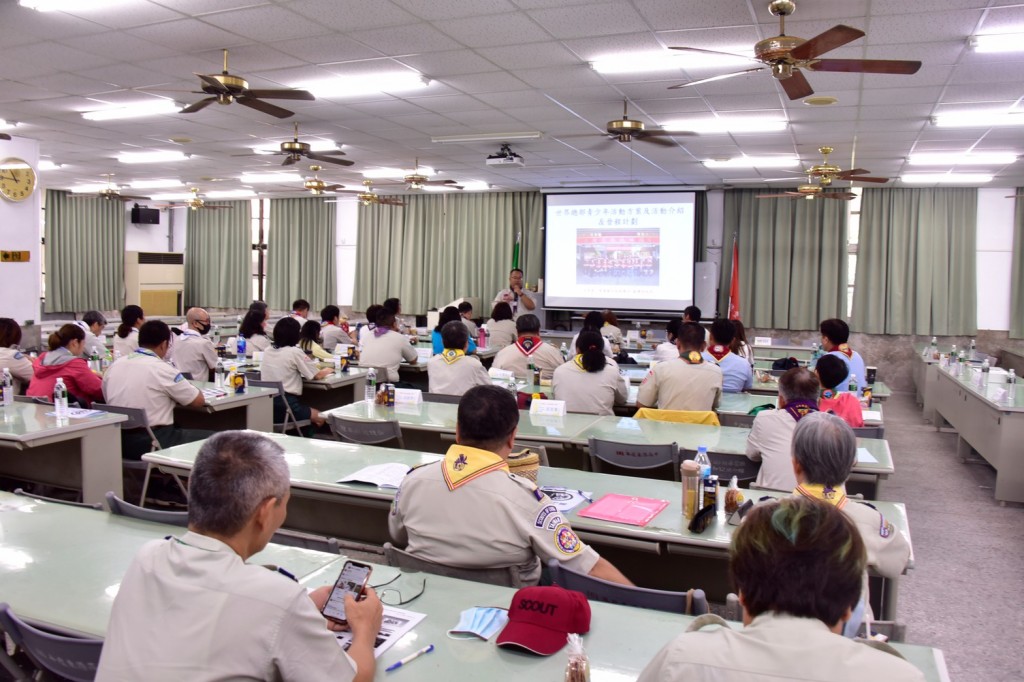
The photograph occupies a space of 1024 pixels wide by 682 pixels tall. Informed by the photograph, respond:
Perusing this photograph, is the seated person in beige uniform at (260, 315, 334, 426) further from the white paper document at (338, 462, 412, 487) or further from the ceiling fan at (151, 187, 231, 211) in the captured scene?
the ceiling fan at (151, 187, 231, 211)

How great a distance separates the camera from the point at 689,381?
501cm

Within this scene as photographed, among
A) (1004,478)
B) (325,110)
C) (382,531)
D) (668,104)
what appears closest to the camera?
(382,531)

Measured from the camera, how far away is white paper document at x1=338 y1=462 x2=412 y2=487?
3.19 metres

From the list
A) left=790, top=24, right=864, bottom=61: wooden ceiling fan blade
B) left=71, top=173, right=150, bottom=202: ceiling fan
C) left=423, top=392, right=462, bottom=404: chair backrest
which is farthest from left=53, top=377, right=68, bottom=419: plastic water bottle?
left=71, top=173, right=150, bottom=202: ceiling fan

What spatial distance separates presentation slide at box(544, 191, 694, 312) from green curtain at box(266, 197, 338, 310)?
5.02 m

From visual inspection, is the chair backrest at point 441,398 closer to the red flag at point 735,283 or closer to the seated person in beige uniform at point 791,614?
the seated person in beige uniform at point 791,614

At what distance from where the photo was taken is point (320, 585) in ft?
7.21

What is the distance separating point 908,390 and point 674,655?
11.7 m

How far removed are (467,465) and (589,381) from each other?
283 centimetres

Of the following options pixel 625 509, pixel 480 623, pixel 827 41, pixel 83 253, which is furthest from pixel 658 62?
pixel 83 253

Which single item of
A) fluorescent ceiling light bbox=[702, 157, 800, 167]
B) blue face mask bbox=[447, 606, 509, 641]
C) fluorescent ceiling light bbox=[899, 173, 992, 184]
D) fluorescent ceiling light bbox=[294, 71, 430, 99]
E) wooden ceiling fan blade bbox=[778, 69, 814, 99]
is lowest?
blue face mask bbox=[447, 606, 509, 641]

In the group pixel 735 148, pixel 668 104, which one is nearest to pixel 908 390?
pixel 735 148

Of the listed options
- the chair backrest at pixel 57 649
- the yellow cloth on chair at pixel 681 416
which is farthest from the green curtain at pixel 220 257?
the chair backrest at pixel 57 649

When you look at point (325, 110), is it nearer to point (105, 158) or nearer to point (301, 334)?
point (301, 334)
